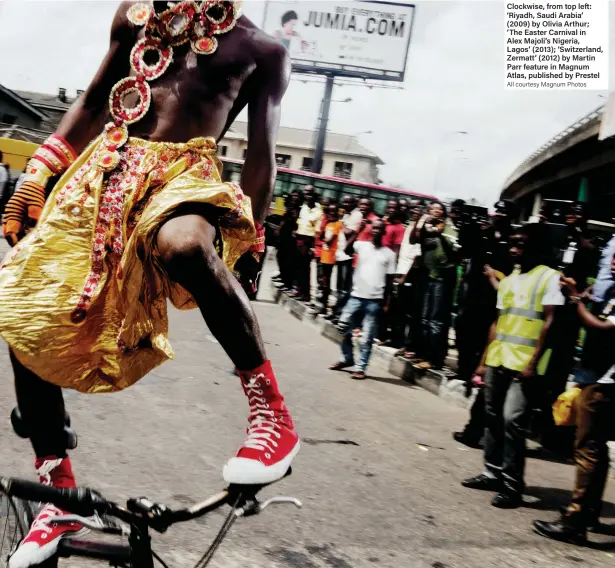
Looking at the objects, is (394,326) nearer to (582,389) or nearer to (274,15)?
(582,389)

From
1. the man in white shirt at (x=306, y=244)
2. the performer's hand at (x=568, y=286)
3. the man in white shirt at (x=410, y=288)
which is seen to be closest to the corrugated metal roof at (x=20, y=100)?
the man in white shirt at (x=306, y=244)

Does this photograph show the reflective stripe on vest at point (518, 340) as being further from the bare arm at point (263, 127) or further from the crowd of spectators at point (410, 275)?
the bare arm at point (263, 127)

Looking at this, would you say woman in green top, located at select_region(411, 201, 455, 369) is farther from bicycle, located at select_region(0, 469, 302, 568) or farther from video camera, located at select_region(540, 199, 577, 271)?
bicycle, located at select_region(0, 469, 302, 568)

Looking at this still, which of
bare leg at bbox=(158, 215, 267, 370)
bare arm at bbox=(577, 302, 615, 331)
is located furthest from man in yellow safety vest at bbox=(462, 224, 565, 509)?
bare leg at bbox=(158, 215, 267, 370)

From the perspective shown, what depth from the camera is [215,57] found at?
180 cm

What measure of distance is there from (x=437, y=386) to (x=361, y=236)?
6.62 ft

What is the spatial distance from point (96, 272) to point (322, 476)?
249cm

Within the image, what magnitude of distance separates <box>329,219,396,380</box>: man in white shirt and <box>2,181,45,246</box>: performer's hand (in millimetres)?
5657

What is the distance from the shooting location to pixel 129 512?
1.55 metres

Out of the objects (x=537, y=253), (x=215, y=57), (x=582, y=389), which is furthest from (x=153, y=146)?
(x=537, y=253)

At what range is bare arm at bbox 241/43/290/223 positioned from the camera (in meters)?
1.87

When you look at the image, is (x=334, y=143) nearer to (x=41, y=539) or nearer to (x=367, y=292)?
(x=367, y=292)

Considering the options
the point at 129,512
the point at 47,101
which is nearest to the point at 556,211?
the point at 129,512

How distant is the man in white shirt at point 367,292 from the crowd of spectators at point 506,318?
0.01 meters
